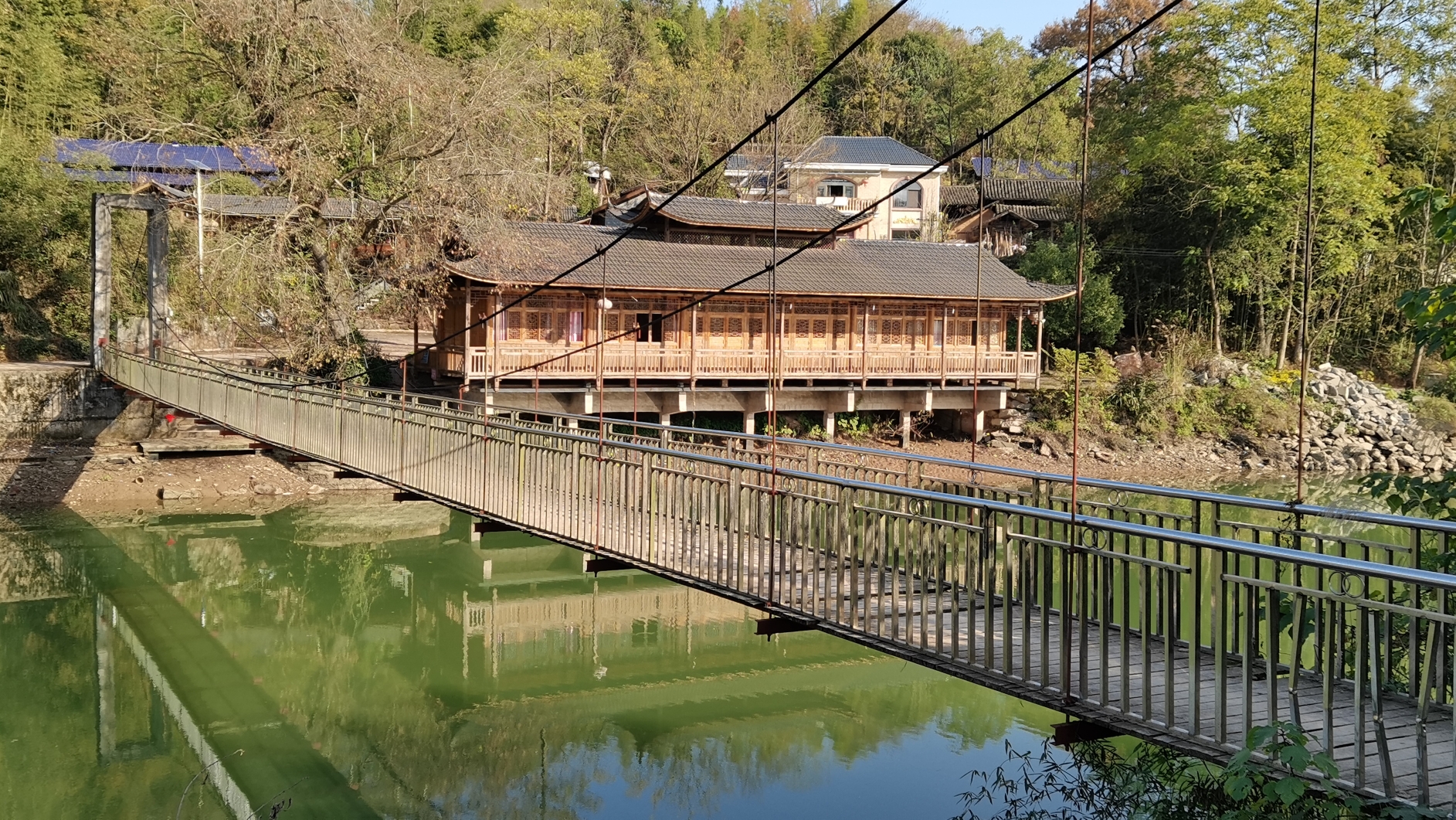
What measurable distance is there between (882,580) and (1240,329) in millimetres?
29758

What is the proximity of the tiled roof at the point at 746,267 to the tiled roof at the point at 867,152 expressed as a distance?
14495 millimetres

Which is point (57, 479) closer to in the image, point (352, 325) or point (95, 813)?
point (352, 325)

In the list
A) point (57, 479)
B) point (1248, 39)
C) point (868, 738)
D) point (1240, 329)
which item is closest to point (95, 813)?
point (868, 738)

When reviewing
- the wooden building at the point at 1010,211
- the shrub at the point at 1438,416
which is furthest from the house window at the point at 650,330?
the wooden building at the point at 1010,211

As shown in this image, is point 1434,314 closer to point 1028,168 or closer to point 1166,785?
point 1166,785

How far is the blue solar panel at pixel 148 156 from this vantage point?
2653 centimetres

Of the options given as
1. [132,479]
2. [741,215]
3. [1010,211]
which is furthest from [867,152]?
[132,479]

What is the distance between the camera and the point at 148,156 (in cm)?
3114

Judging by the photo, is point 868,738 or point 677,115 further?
point 677,115

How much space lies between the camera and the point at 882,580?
562cm

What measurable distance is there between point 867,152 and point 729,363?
2175 centimetres

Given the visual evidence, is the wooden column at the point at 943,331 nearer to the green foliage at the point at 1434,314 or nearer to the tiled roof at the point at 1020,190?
the tiled roof at the point at 1020,190

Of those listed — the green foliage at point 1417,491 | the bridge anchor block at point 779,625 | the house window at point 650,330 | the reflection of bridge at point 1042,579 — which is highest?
the house window at point 650,330

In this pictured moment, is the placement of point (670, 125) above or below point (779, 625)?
above
